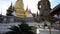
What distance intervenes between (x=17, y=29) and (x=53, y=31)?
7.73m

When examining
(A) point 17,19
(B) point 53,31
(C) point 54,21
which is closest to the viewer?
(B) point 53,31

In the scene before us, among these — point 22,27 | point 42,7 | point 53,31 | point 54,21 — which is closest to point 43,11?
point 42,7

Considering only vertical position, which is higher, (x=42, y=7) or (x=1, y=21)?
(x=42, y=7)

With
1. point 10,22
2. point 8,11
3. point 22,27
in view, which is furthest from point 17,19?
point 22,27

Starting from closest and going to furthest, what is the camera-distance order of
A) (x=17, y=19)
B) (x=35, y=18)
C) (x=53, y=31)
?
(x=53, y=31) → (x=35, y=18) → (x=17, y=19)

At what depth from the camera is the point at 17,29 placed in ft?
67.4

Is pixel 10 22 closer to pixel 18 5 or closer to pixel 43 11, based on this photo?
pixel 43 11

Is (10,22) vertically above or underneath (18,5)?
underneath

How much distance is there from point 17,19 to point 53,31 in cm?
2095

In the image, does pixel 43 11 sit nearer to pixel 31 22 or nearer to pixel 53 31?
pixel 31 22

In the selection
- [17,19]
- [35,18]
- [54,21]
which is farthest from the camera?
[17,19]

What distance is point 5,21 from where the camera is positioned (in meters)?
33.2

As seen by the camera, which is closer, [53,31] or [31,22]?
[53,31]

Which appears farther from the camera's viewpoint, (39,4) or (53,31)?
(39,4)
